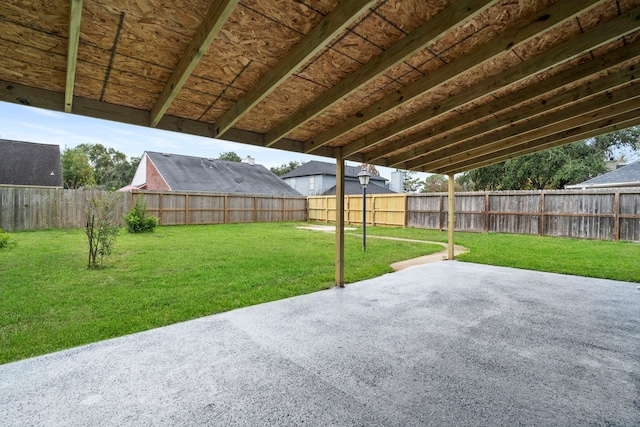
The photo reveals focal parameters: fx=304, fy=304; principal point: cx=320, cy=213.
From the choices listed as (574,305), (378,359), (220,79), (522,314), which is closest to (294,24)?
(220,79)

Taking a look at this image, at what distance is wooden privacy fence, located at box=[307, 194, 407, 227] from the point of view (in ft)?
47.4

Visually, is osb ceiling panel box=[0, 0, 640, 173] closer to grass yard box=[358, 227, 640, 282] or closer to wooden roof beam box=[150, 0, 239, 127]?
wooden roof beam box=[150, 0, 239, 127]

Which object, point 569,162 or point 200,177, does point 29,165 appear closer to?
point 200,177

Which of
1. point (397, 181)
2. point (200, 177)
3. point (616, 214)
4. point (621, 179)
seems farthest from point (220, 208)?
point (397, 181)

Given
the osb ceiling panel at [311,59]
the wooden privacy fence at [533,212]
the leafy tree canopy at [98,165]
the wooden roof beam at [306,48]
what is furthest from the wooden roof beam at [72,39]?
the leafy tree canopy at [98,165]

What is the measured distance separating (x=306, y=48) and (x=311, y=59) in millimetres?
324

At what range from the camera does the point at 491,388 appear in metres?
1.96

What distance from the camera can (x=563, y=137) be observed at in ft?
14.3

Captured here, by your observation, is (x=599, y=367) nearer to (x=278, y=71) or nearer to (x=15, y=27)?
(x=278, y=71)

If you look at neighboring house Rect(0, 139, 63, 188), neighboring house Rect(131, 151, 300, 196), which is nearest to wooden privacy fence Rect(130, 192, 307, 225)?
neighboring house Rect(131, 151, 300, 196)

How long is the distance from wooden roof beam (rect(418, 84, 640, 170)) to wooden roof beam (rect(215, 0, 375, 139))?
2.74 m

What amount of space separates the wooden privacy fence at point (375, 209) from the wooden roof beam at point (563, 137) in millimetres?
8549

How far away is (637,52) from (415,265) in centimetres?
441

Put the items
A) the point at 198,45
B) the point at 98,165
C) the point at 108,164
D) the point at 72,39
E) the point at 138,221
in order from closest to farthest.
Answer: the point at 72,39 → the point at 198,45 → the point at 138,221 → the point at 98,165 → the point at 108,164
